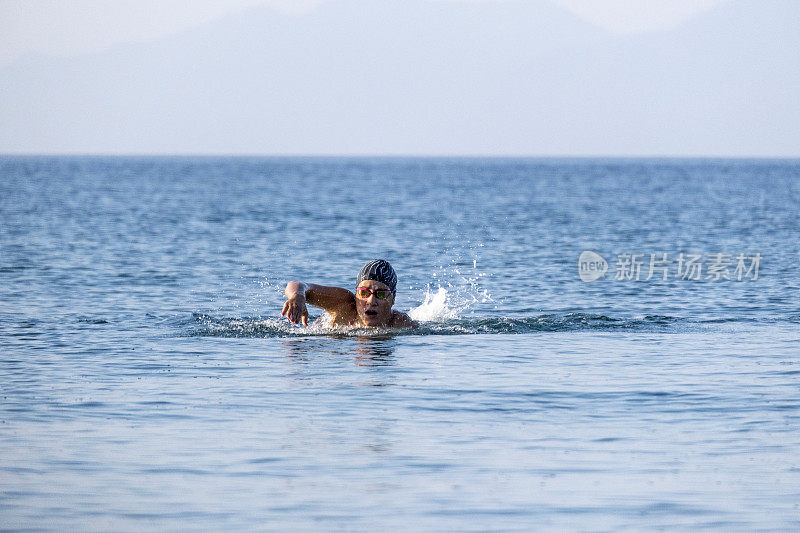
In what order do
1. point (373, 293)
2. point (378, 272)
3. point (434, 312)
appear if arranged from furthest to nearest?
point (434, 312) < point (373, 293) < point (378, 272)

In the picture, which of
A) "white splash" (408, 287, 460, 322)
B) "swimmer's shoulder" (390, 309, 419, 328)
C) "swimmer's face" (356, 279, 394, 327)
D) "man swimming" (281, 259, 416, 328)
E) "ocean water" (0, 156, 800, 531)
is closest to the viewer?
"ocean water" (0, 156, 800, 531)

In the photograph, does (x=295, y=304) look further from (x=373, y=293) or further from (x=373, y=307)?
(x=373, y=307)

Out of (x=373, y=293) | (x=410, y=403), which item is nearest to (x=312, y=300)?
(x=373, y=293)

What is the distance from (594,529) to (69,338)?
1107cm

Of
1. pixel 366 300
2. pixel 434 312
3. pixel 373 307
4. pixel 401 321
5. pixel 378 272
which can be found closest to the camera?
pixel 378 272

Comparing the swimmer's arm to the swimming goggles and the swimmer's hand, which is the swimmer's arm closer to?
the swimmer's hand

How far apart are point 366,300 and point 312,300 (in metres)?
1.05

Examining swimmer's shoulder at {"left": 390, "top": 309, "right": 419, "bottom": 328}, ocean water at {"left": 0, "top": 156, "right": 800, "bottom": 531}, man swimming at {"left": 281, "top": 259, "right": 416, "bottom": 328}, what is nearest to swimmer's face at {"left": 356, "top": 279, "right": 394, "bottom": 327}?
man swimming at {"left": 281, "top": 259, "right": 416, "bottom": 328}

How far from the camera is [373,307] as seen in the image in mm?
17141

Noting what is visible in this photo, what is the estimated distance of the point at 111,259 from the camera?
3247cm

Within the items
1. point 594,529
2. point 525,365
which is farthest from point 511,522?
point 525,365

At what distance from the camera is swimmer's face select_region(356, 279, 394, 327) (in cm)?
1666

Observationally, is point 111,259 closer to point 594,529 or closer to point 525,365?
point 525,365

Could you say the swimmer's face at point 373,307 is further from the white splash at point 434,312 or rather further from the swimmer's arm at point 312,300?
the white splash at point 434,312
